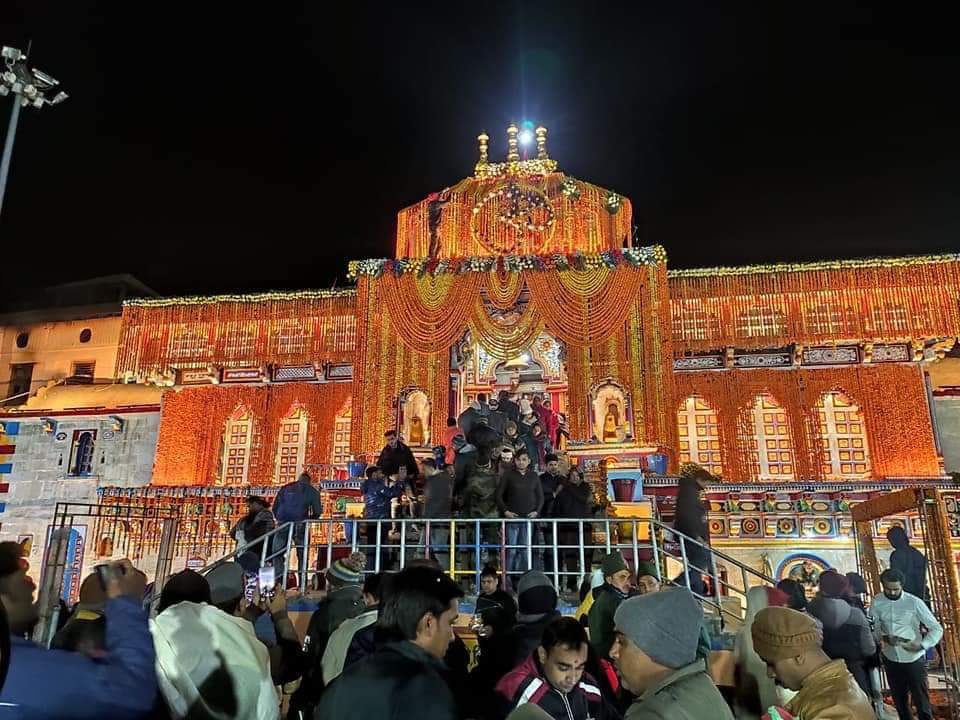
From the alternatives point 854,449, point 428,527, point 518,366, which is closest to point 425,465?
point 428,527

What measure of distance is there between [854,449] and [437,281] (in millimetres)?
11164

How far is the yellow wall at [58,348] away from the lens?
27.0 metres

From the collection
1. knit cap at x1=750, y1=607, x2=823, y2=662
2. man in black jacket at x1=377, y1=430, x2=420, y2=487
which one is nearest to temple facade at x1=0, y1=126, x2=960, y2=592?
man in black jacket at x1=377, y1=430, x2=420, y2=487

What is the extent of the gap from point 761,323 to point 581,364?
4.58 metres

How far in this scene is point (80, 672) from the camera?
2.36 meters

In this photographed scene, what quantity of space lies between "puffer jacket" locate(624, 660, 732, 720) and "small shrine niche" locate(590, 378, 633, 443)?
48.7 feet

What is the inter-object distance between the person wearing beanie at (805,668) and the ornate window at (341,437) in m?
17.7

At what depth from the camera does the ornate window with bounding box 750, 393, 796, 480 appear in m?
18.7

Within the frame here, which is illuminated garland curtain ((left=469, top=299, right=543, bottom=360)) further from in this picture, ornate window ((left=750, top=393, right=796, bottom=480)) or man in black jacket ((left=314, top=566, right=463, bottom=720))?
man in black jacket ((left=314, top=566, right=463, bottom=720))

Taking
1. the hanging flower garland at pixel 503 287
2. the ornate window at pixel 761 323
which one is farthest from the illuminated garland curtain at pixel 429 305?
the ornate window at pixel 761 323

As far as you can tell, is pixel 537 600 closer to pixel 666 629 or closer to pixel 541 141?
pixel 666 629

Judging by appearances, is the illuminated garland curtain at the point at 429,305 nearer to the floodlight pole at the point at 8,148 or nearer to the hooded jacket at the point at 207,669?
the floodlight pole at the point at 8,148

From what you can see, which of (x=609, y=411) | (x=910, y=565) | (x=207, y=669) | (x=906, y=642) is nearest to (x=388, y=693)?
(x=207, y=669)

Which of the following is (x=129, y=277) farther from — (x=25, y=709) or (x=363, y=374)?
(x=25, y=709)
